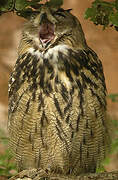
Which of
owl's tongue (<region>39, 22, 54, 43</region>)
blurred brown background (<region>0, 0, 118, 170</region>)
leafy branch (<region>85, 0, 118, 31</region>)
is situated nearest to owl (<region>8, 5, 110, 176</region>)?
owl's tongue (<region>39, 22, 54, 43</region>)

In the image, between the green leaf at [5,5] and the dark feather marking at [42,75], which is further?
the dark feather marking at [42,75]

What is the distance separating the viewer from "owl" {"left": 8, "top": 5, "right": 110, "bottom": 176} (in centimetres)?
223

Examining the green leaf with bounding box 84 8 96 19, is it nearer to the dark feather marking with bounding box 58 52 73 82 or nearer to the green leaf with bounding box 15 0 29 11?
the green leaf with bounding box 15 0 29 11

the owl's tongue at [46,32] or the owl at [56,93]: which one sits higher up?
the owl's tongue at [46,32]

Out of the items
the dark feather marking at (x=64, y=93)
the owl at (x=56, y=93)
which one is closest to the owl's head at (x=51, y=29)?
the owl at (x=56, y=93)

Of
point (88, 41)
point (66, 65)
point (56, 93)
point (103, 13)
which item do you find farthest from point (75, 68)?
point (88, 41)

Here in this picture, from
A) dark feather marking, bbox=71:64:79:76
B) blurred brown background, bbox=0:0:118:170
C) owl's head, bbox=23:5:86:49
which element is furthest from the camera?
blurred brown background, bbox=0:0:118:170

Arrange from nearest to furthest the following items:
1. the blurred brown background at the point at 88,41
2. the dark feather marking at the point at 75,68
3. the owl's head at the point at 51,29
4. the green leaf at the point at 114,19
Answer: the green leaf at the point at 114,19, the owl's head at the point at 51,29, the dark feather marking at the point at 75,68, the blurred brown background at the point at 88,41

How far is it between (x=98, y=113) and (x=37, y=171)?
45 cm

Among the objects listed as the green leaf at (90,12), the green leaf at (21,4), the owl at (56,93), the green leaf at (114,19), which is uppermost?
the green leaf at (21,4)

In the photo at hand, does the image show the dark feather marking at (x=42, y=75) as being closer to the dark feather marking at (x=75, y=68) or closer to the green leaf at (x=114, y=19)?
the dark feather marking at (x=75, y=68)

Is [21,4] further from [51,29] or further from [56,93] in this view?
[56,93]

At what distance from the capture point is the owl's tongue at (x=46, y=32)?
2164 millimetres

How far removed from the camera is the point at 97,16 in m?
1.66
